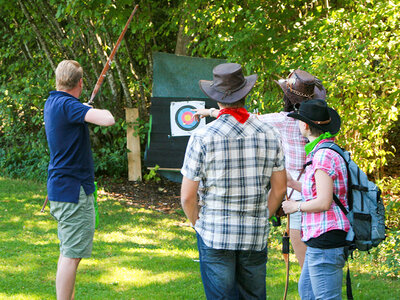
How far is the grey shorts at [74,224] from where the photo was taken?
3.03 metres

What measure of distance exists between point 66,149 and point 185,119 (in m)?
5.95

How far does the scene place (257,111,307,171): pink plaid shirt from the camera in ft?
9.95

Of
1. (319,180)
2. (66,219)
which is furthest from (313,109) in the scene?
(66,219)

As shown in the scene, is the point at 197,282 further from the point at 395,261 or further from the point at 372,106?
the point at 372,106

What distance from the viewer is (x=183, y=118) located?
29.2ft

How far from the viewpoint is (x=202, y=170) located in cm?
222

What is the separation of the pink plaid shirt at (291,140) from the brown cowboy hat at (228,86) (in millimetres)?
697

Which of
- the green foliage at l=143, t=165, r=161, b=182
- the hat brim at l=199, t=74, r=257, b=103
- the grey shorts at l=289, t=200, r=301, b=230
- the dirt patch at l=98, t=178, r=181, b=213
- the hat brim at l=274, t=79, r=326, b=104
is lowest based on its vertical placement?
the dirt patch at l=98, t=178, r=181, b=213

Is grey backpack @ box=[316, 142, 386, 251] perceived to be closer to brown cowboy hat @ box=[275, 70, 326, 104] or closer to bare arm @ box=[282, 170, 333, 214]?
bare arm @ box=[282, 170, 333, 214]

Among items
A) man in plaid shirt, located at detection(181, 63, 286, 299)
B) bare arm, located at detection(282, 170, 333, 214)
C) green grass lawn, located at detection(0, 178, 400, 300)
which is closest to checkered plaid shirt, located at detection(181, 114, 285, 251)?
man in plaid shirt, located at detection(181, 63, 286, 299)

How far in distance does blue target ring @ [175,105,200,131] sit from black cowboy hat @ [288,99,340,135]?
6.29m

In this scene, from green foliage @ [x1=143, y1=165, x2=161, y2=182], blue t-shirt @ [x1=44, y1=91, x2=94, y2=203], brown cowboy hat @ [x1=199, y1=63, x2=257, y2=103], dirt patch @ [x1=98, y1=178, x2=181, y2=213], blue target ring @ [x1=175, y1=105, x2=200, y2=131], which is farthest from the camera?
green foliage @ [x1=143, y1=165, x2=161, y2=182]

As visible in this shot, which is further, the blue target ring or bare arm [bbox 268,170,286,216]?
the blue target ring

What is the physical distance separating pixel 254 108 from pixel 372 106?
57.5 inches
